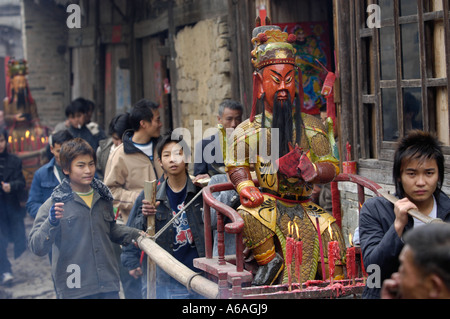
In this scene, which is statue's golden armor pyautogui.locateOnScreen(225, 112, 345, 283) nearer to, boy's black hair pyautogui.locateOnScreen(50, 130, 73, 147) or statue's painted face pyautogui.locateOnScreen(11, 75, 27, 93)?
boy's black hair pyautogui.locateOnScreen(50, 130, 73, 147)

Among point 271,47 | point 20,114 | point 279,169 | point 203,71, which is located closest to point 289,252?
point 279,169

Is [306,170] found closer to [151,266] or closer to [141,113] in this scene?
[151,266]

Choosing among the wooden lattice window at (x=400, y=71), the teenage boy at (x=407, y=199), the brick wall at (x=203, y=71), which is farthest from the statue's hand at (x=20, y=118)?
the teenage boy at (x=407, y=199)

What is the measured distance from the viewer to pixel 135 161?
6.35 m

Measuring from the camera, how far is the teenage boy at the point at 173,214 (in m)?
5.14

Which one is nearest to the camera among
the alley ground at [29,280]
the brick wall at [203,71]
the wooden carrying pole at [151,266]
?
the wooden carrying pole at [151,266]

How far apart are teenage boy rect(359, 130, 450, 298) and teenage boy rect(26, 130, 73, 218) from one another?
360cm

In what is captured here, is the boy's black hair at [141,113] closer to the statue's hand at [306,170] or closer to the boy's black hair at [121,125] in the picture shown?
the boy's black hair at [121,125]

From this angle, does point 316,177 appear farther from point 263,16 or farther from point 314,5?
point 314,5

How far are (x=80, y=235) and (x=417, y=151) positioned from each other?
105 inches

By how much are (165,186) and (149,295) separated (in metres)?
0.81

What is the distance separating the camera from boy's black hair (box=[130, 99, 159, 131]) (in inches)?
255

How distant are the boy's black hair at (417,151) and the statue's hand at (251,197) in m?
1.02

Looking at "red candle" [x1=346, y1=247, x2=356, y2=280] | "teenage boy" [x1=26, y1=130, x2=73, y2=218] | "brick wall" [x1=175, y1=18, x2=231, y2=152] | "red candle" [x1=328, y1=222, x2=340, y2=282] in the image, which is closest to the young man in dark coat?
"teenage boy" [x1=26, y1=130, x2=73, y2=218]
